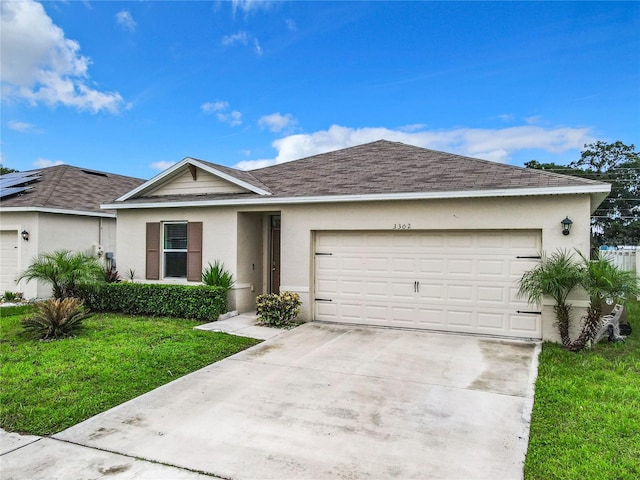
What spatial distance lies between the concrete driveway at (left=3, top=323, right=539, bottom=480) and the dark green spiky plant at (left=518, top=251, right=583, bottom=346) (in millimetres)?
1147

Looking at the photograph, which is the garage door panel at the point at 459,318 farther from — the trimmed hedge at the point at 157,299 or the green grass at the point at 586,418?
the trimmed hedge at the point at 157,299

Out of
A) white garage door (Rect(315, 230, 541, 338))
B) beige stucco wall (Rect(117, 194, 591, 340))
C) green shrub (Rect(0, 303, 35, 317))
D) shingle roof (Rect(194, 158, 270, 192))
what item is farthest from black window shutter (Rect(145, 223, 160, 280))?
white garage door (Rect(315, 230, 541, 338))

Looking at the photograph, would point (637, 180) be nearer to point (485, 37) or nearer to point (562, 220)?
point (485, 37)

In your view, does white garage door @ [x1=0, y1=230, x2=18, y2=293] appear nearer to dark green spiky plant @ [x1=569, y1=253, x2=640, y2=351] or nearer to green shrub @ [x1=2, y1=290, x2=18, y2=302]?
green shrub @ [x1=2, y1=290, x2=18, y2=302]

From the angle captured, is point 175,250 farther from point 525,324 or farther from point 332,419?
point 525,324

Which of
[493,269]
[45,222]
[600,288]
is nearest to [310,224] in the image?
[493,269]

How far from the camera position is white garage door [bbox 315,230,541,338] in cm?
813

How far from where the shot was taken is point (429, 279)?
345 inches

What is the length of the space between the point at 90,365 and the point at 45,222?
8.76 metres

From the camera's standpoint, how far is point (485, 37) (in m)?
12.6

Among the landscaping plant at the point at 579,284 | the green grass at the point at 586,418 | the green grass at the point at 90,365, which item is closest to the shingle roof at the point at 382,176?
the landscaping plant at the point at 579,284

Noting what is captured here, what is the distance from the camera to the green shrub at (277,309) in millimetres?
9086

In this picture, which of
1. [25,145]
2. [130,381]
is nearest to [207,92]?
[25,145]

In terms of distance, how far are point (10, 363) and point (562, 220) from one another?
976 cm
